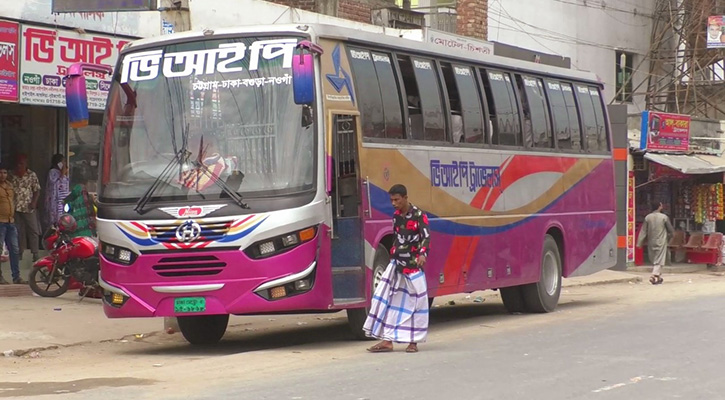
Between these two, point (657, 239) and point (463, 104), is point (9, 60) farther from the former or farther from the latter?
point (657, 239)

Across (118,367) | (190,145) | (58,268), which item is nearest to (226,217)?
(190,145)

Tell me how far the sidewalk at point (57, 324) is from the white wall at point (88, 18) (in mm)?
4076

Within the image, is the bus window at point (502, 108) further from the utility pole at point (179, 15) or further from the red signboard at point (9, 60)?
the red signboard at point (9, 60)

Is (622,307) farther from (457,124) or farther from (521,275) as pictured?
(457,124)

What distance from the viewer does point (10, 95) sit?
54.9ft

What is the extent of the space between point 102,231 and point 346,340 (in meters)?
3.18

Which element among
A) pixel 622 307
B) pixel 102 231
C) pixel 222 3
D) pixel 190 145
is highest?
pixel 222 3

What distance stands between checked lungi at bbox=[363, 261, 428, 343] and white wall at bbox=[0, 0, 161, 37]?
25.2ft

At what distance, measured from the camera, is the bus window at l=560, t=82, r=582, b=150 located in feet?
61.0

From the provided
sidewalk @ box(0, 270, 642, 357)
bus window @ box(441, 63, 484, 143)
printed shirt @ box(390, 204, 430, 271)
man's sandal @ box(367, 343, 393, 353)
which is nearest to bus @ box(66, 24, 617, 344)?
bus window @ box(441, 63, 484, 143)

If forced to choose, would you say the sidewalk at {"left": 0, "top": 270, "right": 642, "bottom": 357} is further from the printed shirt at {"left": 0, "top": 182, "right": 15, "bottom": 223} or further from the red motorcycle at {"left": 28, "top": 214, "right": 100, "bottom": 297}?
the printed shirt at {"left": 0, "top": 182, "right": 15, "bottom": 223}

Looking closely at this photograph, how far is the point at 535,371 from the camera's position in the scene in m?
10.5

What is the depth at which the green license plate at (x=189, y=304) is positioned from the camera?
12.0 metres

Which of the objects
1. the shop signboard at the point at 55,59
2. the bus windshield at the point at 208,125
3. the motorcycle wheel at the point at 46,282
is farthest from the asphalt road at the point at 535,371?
the shop signboard at the point at 55,59
